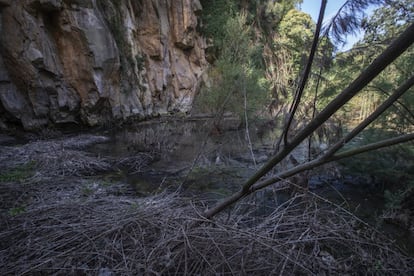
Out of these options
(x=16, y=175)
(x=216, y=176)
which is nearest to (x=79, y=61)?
(x=16, y=175)

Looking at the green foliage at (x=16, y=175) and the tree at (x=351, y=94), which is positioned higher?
the tree at (x=351, y=94)

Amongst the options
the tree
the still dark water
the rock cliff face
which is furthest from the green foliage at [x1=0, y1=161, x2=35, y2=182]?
the rock cliff face

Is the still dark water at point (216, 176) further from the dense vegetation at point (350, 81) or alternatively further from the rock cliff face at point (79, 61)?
the rock cliff face at point (79, 61)

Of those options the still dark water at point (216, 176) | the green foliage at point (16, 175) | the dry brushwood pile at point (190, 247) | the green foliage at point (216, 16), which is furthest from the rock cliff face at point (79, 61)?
the dry brushwood pile at point (190, 247)

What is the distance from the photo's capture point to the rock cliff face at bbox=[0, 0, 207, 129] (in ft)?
25.2

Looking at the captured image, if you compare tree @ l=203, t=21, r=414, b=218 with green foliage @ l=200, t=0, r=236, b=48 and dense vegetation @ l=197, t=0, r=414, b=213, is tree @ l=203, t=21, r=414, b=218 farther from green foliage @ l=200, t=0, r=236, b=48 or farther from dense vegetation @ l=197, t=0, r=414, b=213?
green foliage @ l=200, t=0, r=236, b=48

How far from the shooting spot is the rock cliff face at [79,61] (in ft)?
25.2

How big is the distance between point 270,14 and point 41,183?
23.6m

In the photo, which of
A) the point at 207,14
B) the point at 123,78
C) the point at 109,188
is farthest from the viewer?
the point at 207,14

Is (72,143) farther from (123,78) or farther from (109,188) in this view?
(123,78)

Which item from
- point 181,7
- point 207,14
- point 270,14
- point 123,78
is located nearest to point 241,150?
point 123,78

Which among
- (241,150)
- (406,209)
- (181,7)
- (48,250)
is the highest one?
(181,7)

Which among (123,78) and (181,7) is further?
(181,7)

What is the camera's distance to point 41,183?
310cm
